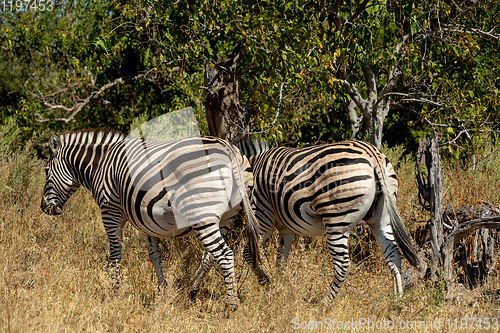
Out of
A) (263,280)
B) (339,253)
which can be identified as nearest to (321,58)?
(339,253)

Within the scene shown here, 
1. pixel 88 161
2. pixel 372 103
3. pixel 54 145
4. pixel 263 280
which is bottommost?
pixel 263 280

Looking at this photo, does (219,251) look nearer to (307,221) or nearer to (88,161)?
(307,221)

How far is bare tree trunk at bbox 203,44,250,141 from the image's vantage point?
18.9ft

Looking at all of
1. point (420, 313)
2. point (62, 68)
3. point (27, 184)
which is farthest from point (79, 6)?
point (420, 313)

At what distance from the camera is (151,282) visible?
15.0 feet

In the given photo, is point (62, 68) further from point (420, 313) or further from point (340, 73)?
point (420, 313)

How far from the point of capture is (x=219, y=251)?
3.95m

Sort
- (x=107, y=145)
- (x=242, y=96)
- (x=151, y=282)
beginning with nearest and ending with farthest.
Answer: (x=151, y=282)
(x=107, y=145)
(x=242, y=96)

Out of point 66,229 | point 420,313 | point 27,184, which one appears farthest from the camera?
point 27,184

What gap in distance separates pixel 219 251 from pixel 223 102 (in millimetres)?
2508

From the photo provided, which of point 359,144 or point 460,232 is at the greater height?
point 359,144

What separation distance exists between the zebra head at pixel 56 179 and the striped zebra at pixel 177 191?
2.10 ft

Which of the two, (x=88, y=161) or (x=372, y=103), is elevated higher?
(x=372, y=103)

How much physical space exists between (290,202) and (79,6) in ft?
33.8
